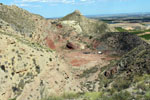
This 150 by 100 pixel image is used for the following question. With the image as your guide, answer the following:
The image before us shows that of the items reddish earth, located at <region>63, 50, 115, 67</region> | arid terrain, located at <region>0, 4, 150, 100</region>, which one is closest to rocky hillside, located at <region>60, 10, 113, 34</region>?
reddish earth, located at <region>63, 50, 115, 67</region>

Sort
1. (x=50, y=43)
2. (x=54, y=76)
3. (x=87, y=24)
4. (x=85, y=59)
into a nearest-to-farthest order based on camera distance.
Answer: (x=54, y=76), (x=85, y=59), (x=50, y=43), (x=87, y=24)

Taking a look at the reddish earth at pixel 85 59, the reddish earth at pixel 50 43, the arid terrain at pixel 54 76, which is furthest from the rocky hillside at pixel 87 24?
the arid terrain at pixel 54 76

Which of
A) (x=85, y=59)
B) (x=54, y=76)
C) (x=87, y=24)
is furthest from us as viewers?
(x=87, y=24)

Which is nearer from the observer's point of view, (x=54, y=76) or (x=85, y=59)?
(x=54, y=76)

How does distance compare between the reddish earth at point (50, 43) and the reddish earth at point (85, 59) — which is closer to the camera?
the reddish earth at point (85, 59)

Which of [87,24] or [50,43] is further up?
[87,24]

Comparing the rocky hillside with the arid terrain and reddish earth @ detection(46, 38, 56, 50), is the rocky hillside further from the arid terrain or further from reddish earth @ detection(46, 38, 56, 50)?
the arid terrain

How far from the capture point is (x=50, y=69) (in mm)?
16281

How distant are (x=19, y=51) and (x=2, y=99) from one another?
449 cm

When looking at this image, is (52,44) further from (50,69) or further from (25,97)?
(25,97)

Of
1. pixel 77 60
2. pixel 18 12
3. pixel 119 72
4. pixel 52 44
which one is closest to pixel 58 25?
pixel 52 44

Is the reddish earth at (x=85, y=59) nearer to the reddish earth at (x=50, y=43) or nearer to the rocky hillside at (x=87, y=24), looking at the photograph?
the reddish earth at (x=50, y=43)

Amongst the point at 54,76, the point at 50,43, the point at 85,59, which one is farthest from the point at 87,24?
the point at 54,76

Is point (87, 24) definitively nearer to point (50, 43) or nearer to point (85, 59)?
point (50, 43)
